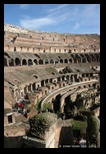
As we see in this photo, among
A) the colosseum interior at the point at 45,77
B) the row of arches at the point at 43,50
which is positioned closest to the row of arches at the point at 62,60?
the colosseum interior at the point at 45,77

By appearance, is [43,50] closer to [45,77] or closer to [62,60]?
[62,60]

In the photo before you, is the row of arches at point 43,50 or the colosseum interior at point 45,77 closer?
the colosseum interior at point 45,77

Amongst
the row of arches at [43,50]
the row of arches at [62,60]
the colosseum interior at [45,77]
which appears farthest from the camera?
the row of arches at [62,60]

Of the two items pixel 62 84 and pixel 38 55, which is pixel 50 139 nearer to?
pixel 62 84

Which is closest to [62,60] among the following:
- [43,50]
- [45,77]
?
[43,50]

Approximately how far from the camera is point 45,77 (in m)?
30.3

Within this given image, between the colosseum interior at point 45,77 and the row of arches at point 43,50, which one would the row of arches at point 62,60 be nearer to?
the colosseum interior at point 45,77

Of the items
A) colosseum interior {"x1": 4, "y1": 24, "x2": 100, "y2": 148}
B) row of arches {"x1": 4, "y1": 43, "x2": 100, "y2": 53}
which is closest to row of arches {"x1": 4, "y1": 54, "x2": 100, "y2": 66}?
colosseum interior {"x1": 4, "y1": 24, "x2": 100, "y2": 148}

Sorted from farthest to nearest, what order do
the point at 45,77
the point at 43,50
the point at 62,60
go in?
the point at 62,60
the point at 43,50
the point at 45,77

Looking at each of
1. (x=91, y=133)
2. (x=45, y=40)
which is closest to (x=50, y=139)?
(x=91, y=133)

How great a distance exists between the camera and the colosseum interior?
11680 mm

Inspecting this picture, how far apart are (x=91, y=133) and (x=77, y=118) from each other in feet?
22.9

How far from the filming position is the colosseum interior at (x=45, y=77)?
11680 mm
